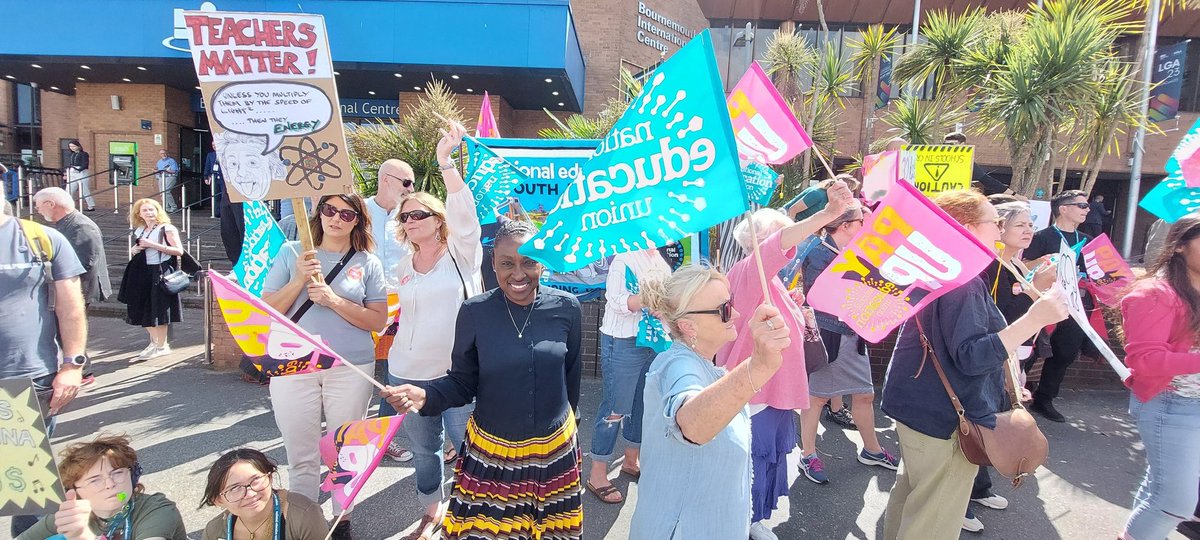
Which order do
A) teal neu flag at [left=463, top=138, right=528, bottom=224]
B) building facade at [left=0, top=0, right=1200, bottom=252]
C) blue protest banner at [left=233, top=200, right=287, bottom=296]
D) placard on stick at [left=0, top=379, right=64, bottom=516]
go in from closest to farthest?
1. placard on stick at [left=0, top=379, right=64, bottom=516]
2. blue protest banner at [left=233, top=200, right=287, bottom=296]
3. teal neu flag at [left=463, top=138, right=528, bottom=224]
4. building facade at [left=0, top=0, right=1200, bottom=252]

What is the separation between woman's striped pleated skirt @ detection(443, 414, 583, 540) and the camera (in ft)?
7.63

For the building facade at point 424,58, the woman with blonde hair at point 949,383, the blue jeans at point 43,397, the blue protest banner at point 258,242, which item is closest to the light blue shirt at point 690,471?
the woman with blonde hair at point 949,383

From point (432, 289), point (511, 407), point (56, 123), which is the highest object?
point (56, 123)

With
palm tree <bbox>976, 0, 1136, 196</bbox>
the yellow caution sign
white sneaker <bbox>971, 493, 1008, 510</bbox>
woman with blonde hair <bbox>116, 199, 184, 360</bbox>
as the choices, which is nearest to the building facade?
palm tree <bbox>976, 0, 1136, 196</bbox>

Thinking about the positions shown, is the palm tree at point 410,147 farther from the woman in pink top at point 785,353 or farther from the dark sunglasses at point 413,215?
the woman in pink top at point 785,353

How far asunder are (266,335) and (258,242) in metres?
1.02

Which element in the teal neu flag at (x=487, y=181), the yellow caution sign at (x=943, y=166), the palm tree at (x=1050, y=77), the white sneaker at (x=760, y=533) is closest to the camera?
the white sneaker at (x=760, y=533)

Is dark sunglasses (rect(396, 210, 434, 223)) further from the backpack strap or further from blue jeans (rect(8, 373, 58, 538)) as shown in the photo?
blue jeans (rect(8, 373, 58, 538))

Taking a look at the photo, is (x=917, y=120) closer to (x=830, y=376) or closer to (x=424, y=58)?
(x=830, y=376)

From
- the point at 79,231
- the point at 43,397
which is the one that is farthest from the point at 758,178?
the point at 79,231

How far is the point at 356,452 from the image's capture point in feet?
7.09

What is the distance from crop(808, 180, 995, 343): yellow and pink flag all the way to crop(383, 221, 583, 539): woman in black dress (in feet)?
3.92

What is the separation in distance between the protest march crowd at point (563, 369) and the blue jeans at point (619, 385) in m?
0.24

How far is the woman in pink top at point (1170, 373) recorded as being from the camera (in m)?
2.48
